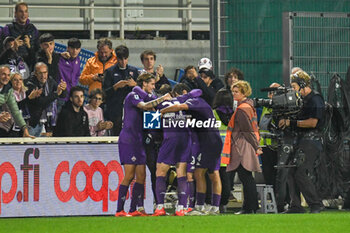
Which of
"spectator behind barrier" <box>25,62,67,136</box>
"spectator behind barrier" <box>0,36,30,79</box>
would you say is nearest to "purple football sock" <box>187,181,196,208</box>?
"spectator behind barrier" <box>25,62,67,136</box>

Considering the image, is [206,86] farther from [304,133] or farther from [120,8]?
[120,8]

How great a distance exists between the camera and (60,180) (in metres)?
18.7

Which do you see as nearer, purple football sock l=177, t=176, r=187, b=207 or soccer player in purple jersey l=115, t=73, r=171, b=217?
purple football sock l=177, t=176, r=187, b=207

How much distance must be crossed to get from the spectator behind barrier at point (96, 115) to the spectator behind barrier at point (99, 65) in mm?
379

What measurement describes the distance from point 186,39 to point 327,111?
566cm

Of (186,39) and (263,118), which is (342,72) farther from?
(186,39)

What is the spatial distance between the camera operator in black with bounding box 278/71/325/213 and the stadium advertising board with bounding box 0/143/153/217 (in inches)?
83.2

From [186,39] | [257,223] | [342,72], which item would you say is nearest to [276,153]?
[342,72]

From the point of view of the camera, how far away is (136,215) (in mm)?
18266

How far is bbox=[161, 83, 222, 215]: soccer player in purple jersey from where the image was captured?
1833cm

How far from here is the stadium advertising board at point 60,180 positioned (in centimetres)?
1859

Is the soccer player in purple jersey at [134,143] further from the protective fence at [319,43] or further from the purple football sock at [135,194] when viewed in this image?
the protective fence at [319,43]

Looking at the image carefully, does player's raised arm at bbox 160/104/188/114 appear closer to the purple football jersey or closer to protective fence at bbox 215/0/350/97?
the purple football jersey

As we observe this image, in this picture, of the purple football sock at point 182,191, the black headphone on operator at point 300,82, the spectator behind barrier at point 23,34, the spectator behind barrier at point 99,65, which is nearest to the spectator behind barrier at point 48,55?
the spectator behind barrier at point 23,34
